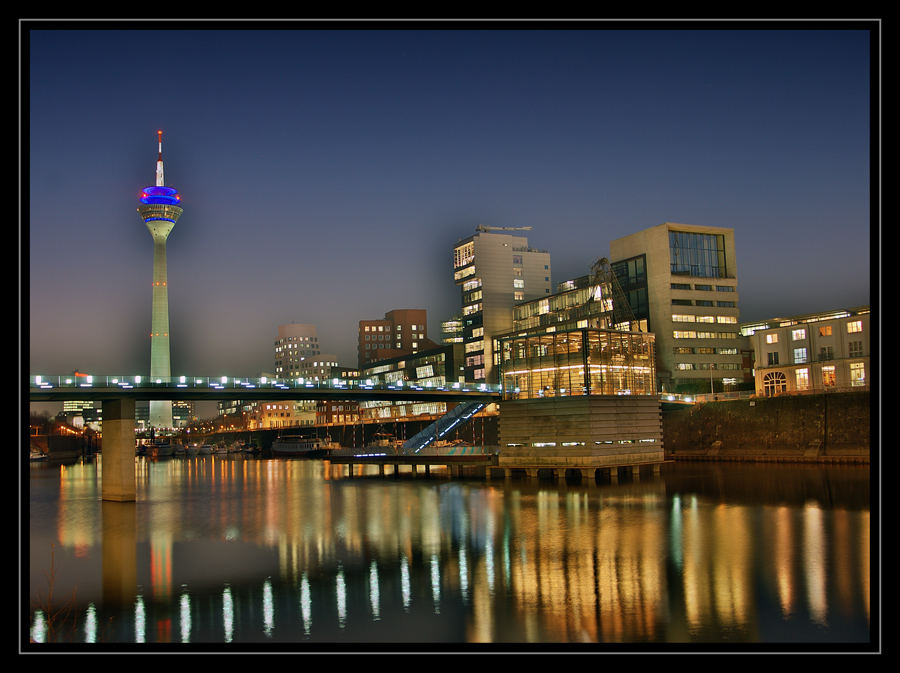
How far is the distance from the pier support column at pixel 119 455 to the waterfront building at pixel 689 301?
300 ft

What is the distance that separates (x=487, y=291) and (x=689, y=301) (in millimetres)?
60661

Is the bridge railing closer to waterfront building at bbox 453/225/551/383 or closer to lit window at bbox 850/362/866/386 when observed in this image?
lit window at bbox 850/362/866/386

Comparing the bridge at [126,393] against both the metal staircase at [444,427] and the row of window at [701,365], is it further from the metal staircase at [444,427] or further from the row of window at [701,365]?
Result: the row of window at [701,365]

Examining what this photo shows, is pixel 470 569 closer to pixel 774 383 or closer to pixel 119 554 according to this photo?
pixel 119 554

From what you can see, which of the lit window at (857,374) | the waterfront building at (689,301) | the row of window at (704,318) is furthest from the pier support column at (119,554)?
the row of window at (704,318)

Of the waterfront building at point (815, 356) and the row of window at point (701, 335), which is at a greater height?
the row of window at point (701, 335)

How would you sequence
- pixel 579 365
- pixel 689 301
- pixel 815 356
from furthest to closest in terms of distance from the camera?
pixel 689 301
pixel 815 356
pixel 579 365

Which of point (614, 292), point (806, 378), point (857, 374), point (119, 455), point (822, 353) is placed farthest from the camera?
point (614, 292)

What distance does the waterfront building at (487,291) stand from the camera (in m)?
189

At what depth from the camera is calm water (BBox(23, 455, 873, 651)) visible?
2675 centimetres

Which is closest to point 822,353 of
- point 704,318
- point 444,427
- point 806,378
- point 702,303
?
point 806,378

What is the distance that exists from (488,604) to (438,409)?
552 ft

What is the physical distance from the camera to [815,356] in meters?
109
